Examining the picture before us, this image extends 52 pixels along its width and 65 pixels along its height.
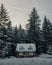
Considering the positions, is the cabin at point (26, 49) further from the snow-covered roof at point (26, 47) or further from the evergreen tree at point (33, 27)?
the evergreen tree at point (33, 27)

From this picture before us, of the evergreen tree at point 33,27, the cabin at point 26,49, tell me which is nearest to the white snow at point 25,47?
the cabin at point 26,49

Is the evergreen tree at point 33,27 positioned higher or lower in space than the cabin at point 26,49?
higher

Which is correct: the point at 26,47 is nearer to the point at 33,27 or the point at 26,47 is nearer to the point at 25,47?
the point at 25,47

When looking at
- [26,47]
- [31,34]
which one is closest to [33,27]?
[31,34]

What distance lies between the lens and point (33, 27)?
57.0 metres

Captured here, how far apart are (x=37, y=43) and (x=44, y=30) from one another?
194 inches

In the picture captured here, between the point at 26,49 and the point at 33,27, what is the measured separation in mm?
7439

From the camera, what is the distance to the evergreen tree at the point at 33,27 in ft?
183

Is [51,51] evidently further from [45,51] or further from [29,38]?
[29,38]

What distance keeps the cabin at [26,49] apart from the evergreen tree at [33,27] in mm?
1882

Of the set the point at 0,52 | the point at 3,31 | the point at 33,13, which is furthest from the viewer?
the point at 33,13

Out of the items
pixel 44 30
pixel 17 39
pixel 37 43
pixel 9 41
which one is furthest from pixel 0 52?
pixel 44 30

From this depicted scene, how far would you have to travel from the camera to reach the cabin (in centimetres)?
5394

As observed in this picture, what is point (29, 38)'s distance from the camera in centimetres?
5566
